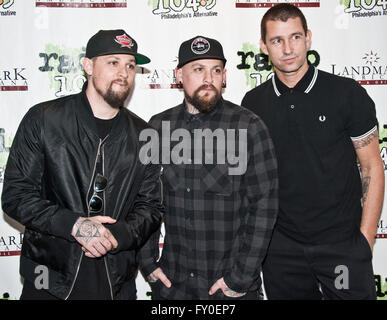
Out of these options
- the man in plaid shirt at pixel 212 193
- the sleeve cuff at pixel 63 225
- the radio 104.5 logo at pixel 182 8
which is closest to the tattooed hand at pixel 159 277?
the man in plaid shirt at pixel 212 193

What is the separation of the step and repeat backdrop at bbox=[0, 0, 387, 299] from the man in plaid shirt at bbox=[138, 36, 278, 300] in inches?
38.0

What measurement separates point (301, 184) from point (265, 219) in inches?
A: 15.2

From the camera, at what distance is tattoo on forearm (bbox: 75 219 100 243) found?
1878mm

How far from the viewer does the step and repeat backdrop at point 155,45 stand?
10.1 feet

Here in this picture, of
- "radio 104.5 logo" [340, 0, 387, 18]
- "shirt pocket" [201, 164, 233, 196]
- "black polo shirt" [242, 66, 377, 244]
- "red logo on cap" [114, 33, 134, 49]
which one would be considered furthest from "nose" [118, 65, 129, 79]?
"radio 104.5 logo" [340, 0, 387, 18]

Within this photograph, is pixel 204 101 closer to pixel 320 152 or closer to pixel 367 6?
pixel 320 152

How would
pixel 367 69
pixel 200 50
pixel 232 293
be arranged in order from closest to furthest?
pixel 232 293, pixel 200 50, pixel 367 69

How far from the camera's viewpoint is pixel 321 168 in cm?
228

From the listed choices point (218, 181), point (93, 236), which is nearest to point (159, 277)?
point (93, 236)

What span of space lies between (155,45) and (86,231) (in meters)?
1.78

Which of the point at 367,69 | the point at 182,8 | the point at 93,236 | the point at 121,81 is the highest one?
the point at 182,8

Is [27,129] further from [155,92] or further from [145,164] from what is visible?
[155,92]

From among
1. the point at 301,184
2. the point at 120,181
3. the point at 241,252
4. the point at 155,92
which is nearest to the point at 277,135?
the point at 301,184

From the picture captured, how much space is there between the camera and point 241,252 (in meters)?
2.08
